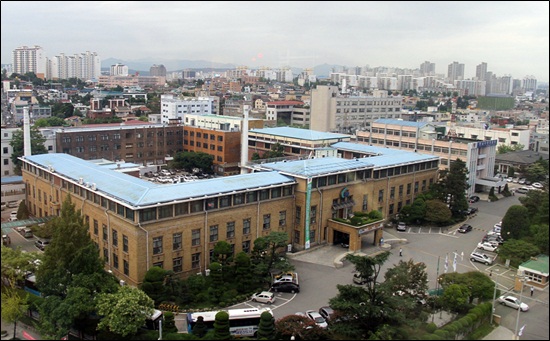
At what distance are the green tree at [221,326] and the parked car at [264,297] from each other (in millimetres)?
1800

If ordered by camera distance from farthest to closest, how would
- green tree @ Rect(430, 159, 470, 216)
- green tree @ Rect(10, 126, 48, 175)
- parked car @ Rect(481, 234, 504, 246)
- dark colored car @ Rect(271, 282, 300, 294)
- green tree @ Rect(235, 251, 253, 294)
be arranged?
green tree @ Rect(10, 126, 48, 175)
green tree @ Rect(430, 159, 470, 216)
parked car @ Rect(481, 234, 504, 246)
dark colored car @ Rect(271, 282, 300, 294)
green tree @ Rect(235, 251, 253, 294)

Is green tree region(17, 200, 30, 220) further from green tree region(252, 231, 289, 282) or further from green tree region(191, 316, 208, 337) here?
green tree region(191, 316, 208, 337)

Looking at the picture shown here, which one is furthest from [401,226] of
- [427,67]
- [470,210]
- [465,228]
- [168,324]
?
[427,67]

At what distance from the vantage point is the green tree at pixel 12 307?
612 centimetres

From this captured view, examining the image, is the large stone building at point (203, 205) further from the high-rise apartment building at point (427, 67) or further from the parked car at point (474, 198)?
the high-rise apartment building at point (427, 67)

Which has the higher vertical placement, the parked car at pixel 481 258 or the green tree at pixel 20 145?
the green tree at pixel 20 145

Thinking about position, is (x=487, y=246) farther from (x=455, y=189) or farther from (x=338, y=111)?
(x=338, y=111)

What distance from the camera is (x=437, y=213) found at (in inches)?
496

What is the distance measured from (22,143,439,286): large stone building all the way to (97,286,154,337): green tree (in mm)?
1839

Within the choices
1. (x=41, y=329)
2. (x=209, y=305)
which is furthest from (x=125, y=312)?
(x=209, y=305)

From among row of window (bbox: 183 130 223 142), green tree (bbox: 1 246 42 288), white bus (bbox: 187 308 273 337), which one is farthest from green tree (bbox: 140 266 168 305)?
row of window (bbox: 183 130 223 142)

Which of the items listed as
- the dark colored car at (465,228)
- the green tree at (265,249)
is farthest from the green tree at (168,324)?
the dark colored car at (465,228)

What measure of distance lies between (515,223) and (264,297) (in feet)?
16.5

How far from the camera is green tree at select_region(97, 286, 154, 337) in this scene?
20.2ft
